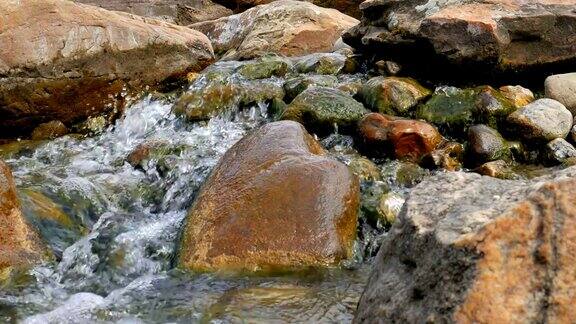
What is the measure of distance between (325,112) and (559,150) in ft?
9.06

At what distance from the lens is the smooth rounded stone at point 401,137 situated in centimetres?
721

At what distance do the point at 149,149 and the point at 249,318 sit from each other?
421 cm

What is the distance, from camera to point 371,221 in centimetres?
577

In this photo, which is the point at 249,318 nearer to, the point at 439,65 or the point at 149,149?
the point at 149,149

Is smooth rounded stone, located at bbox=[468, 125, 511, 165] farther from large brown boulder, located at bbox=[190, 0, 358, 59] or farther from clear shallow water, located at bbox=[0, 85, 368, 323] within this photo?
large brown boulder, located at bbox=[190, 0, 358, 59]

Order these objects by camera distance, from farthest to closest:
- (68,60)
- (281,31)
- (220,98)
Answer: (281,31), (220,98), (68,60)

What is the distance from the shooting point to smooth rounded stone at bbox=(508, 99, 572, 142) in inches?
287

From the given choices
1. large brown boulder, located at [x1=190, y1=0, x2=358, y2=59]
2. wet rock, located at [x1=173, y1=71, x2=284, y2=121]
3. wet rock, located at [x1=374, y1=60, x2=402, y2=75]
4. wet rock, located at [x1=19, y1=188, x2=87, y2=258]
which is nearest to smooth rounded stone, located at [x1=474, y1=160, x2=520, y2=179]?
wet rock, located at [x1=374, y1=60, x2=402, y2=75]

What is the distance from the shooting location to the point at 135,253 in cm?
547

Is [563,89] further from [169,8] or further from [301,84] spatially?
[169,8]

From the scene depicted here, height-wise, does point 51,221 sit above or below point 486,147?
above

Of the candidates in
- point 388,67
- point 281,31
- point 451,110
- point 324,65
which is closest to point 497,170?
point 451,110

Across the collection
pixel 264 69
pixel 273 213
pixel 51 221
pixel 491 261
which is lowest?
pixel 264 69

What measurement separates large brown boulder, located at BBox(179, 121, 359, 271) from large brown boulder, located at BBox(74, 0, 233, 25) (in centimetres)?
1660
